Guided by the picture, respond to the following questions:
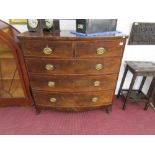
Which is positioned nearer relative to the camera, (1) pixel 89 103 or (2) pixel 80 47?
(2) pixel 80 47

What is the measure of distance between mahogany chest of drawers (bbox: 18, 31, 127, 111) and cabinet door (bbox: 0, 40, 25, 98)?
0.32 m

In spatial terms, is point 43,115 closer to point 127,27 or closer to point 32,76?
point 32,76

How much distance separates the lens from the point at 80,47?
4.39 feet

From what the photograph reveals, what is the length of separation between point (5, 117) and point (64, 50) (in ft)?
3.81

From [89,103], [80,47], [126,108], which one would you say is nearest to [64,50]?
[80,47]

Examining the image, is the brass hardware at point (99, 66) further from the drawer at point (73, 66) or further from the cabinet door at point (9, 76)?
the cabinet door at point (9, 76)

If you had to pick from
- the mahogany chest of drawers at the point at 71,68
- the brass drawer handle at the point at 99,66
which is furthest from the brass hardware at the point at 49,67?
the brass drawer handle at the point at 99,66

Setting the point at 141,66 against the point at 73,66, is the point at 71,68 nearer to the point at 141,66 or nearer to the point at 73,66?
the point at 73,66

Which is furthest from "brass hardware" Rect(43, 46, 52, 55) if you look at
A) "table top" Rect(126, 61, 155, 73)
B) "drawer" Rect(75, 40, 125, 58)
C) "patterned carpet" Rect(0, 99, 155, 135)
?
"table top" Rect(126, 61, 155, 73)

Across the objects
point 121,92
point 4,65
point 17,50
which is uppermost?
point 17,50

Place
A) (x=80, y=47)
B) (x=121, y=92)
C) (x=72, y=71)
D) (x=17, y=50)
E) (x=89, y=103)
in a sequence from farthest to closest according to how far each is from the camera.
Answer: (x=121, y=92) → (x=89, y=103) → (x=17, y=50) → (x=72, y=71) → (x=80, y=47)

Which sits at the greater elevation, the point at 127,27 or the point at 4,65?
the point at 127,27

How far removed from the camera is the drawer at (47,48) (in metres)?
1.33

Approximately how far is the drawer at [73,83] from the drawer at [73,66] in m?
0.07
